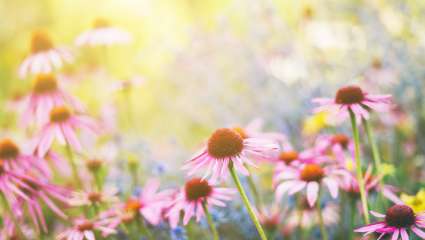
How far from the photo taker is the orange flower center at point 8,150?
164cm

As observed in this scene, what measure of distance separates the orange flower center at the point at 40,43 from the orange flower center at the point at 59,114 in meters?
0.58

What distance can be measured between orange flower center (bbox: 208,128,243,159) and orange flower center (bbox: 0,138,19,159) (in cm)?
73

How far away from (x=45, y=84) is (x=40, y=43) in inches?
14.4

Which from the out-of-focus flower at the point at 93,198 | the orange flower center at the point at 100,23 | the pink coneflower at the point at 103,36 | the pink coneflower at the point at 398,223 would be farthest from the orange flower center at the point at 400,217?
the orange flower center at the point at 100,23

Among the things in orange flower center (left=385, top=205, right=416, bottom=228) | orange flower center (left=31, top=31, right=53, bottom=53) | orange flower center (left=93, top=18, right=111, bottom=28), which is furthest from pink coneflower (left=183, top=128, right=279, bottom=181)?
orange flower center (left=93, top=18, right=111, bottom=28)

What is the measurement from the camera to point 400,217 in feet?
3.63

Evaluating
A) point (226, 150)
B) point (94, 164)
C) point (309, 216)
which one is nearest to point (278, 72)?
point (309, 216)

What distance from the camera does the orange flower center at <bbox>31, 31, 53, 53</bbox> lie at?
225 cm

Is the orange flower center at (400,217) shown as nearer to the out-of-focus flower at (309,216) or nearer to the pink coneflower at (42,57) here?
the out-of-focus flower at (309,216)

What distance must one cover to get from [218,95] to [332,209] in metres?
1.25

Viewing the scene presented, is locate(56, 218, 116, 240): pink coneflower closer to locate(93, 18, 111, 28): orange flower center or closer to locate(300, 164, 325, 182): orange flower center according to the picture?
locate(300, 164, 325, 182): orange flower center

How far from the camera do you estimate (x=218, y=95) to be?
2.95 m

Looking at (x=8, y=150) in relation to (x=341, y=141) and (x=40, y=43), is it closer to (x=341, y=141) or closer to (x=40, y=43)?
(x=40, y=43)

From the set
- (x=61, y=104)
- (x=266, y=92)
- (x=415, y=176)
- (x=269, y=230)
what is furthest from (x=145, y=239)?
(x=266, y=92)
